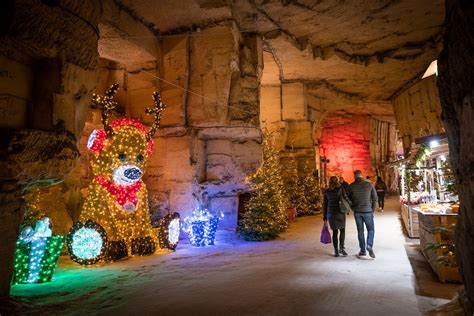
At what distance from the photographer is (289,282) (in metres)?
5.26

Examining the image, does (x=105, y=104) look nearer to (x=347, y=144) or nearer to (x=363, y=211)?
(x=363, y=211)

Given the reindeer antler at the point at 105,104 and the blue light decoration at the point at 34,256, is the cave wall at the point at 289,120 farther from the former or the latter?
the blue light decoration at the point at 34,256

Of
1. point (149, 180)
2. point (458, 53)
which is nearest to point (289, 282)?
point (458, 53)

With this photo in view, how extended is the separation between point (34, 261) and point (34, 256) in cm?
10

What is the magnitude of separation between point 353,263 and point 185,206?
5045 millimetres

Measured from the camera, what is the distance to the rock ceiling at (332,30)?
30.5 ft

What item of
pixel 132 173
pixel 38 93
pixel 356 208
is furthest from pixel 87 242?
pixel 356 208

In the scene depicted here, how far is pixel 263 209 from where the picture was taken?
984 cm

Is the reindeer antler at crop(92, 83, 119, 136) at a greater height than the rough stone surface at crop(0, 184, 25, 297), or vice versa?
the reindeer antler at crop(92, 83, 119, 136)

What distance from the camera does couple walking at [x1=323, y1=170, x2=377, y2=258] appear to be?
276 inches

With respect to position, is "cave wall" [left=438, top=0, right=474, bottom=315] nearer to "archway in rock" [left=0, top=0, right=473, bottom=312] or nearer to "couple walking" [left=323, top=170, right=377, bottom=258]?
"couple walking" [left=323, top=170, right=377, bottom=258]

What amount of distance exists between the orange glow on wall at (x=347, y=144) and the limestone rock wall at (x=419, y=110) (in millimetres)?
6189

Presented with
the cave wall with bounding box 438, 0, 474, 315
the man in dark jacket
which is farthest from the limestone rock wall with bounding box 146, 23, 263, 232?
the cave wall with bounding box 438, 0, 474, 315

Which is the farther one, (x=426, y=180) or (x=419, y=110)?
(x=419, y=110)
